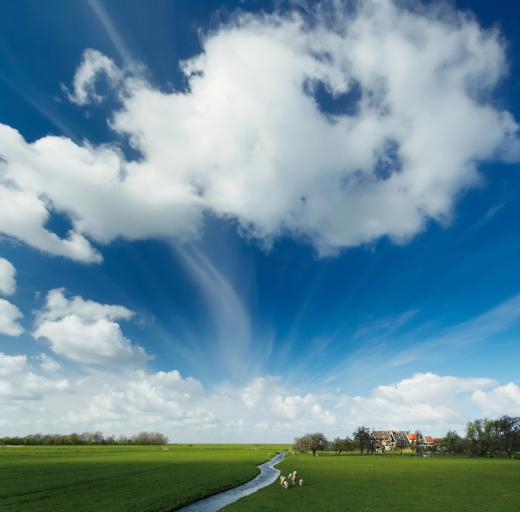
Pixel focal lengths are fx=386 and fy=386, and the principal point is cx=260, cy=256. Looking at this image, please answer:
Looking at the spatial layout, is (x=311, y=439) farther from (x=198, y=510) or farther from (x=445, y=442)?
(x=198, y=510)

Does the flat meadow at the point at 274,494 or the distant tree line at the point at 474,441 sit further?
the distant tree line at the point at 474,441

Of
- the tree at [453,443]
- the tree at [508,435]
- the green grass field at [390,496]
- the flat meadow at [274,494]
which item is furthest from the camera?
the tree at [453,443]

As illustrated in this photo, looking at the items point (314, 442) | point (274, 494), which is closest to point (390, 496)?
point (274, 494)

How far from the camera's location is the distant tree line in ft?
515

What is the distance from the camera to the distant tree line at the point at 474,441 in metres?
157

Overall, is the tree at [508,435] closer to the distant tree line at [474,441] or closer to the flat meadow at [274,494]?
the distant tree line at [474,441]

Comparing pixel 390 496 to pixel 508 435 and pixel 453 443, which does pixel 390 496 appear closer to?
pixel 508 435

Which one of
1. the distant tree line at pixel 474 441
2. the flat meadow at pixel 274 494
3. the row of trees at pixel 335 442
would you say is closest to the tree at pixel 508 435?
the distant tree line at pixel 474 441

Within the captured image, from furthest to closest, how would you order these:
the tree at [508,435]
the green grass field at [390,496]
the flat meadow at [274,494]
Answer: the tree at [508,435]
the green grass field at [390,496]
the flat meadow at [274,494]

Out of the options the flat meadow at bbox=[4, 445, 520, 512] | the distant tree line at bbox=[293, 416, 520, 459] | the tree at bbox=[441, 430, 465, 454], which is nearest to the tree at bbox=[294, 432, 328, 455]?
the distant tree line at bbox=[293, 416, 520, 459]

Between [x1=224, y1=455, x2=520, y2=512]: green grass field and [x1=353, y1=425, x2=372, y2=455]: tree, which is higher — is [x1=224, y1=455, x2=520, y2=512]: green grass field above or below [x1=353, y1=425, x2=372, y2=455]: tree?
below

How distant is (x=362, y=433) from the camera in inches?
7456

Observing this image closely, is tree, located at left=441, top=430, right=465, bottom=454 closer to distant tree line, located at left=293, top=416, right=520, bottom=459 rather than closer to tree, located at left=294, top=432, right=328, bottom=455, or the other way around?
distant tree line, located at left=293, top=416, right=520, bottom=459

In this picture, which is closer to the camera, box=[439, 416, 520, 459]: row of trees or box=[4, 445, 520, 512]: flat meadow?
box=[4, 445, 520, 512]: flat meadow
